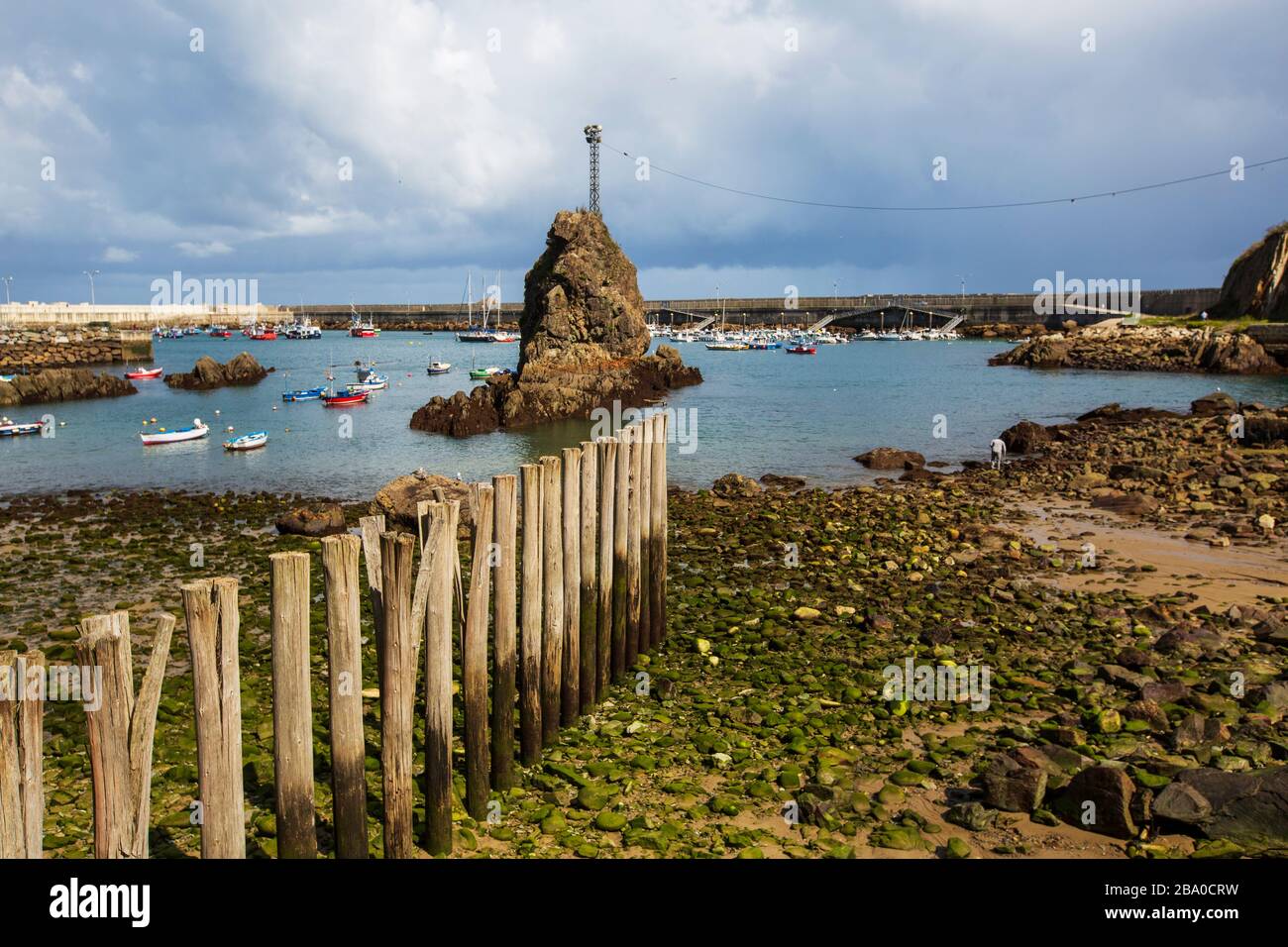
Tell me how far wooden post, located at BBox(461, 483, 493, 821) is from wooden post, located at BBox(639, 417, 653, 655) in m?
4.12

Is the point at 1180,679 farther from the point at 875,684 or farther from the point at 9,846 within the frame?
the point at 9,846

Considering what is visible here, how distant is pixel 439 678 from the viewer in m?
7.45

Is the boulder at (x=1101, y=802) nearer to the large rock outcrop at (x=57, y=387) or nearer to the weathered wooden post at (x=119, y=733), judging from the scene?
the weathered wooden post at (x=119, y=733)

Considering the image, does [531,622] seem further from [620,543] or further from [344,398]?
[344,398]

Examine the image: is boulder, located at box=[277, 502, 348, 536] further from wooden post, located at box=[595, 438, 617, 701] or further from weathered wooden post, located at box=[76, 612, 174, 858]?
weathered wooden post, located at box=[76, 612, 174, 858]

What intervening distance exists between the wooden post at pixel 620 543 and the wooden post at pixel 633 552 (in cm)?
13

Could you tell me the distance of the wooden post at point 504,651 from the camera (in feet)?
27.6

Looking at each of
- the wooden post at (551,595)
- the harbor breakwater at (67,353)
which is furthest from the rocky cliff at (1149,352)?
the harbor breakwater at (67,353)

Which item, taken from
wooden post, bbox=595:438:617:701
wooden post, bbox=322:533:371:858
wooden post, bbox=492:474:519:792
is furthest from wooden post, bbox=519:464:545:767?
wooden post, bbox=322:533:371:858

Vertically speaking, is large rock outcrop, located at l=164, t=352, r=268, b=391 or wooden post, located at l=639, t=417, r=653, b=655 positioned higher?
large rock outcrop, located at l=164, t=352, r=268, b=391

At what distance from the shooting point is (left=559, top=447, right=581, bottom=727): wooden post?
9555mm

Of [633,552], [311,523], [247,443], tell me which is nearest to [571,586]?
[633,552]

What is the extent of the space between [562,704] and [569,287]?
62445 millimetres

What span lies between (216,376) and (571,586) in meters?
82.3
